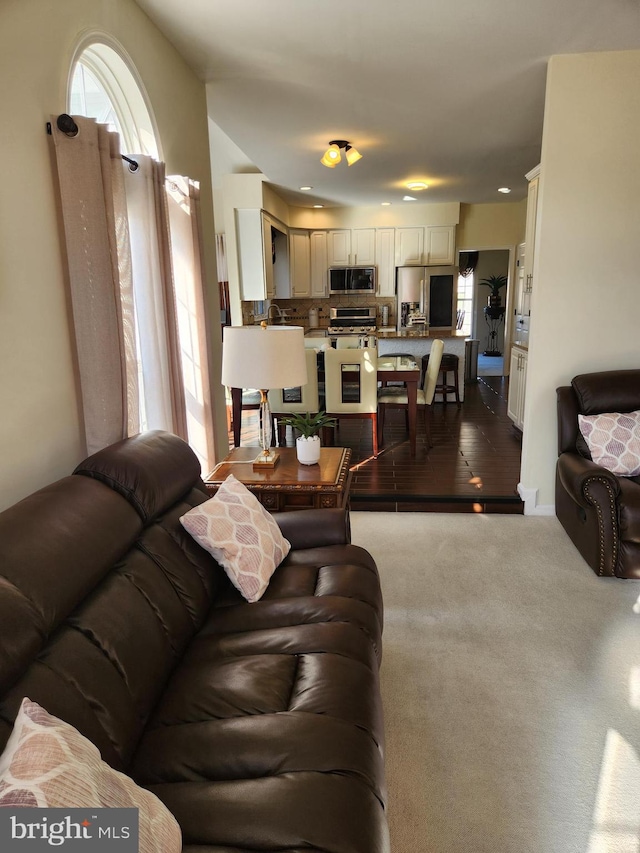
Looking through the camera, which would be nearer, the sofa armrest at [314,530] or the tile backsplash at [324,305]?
the sofa armrest at [314,530]

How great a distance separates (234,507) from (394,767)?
1029 mm

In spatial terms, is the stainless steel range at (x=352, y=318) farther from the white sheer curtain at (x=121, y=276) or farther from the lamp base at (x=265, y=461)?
the lamp base at (x=265, y=461)

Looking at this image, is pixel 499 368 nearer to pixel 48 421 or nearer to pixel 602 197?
pixel 602 197

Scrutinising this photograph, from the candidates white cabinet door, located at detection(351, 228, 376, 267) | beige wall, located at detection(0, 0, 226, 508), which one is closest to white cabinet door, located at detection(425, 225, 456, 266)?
white cabinet door, located at detection(351, 228, 376, 267)

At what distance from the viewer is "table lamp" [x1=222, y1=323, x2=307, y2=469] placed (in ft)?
8.48

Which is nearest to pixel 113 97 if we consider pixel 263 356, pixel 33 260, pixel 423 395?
pixel 33 260

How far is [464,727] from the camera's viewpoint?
1984 millimetres

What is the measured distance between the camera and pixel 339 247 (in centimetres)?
834

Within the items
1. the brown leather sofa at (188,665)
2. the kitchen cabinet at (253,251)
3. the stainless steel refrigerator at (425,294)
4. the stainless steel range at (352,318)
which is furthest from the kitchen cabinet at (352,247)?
the brown leather sofa at (188,665)

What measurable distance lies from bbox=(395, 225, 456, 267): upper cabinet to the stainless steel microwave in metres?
0.58

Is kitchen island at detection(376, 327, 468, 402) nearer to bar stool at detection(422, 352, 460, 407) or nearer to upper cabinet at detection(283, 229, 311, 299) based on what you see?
bar stool at detection(422, 352, 460, 407)

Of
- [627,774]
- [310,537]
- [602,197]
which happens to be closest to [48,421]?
[310,537]

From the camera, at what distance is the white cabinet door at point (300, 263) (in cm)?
828

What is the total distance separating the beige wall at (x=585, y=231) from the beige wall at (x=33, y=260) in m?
2.65
